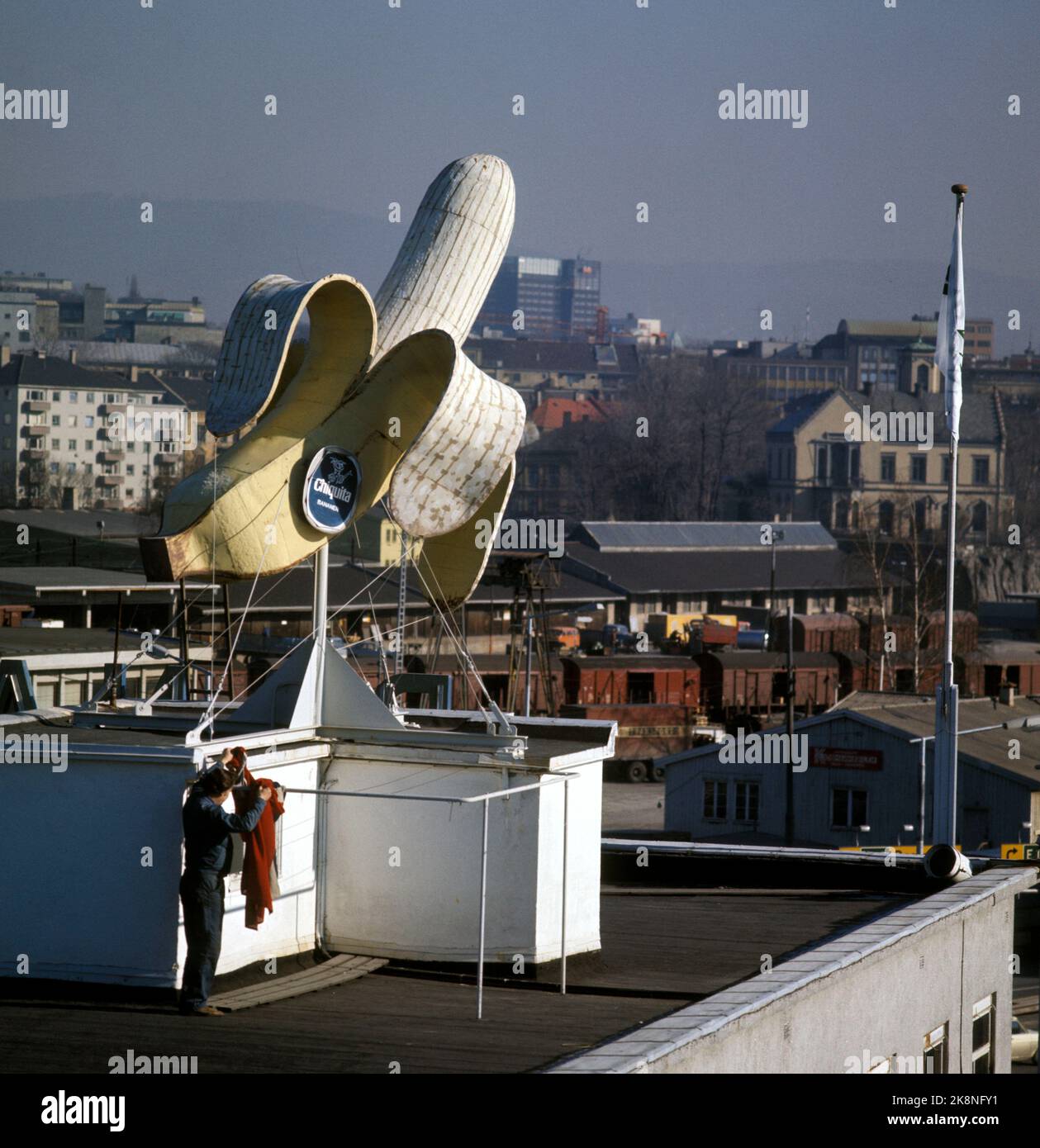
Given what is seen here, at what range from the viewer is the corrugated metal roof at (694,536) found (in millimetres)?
102500

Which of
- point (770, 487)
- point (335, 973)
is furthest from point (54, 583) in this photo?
point (770, 487)

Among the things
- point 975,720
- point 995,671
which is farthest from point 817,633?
point 975,720

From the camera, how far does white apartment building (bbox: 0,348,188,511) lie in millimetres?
133875

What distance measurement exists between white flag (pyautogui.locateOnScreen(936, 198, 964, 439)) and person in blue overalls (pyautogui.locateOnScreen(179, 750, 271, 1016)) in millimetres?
15260

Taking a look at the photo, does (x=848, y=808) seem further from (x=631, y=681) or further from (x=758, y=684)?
(x=758, y=684)

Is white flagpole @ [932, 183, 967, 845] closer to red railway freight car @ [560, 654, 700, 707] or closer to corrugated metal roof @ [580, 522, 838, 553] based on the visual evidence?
red railway freight car @ [560, 654, 700, 707]

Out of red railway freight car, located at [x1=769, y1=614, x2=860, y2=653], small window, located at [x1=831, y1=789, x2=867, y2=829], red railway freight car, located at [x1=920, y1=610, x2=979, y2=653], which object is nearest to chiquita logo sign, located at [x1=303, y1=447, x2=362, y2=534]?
small window, located at [x1=831, y1=789, x2=867, y2=829]

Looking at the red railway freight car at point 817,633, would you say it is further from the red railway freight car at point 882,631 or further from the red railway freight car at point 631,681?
the red railway freight car at point 631,681

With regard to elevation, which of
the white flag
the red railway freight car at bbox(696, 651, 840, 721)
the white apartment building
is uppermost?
the white apartment building

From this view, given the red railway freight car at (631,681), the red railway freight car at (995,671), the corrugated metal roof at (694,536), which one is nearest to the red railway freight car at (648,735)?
the red railway freight car at (631,681)

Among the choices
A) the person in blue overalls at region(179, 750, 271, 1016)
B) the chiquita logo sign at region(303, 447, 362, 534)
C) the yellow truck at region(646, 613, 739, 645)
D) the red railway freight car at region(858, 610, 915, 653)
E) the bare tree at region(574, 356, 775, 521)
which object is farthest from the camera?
the bare tree at region(574, 356, 775, 521)

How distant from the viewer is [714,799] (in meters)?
45.8
